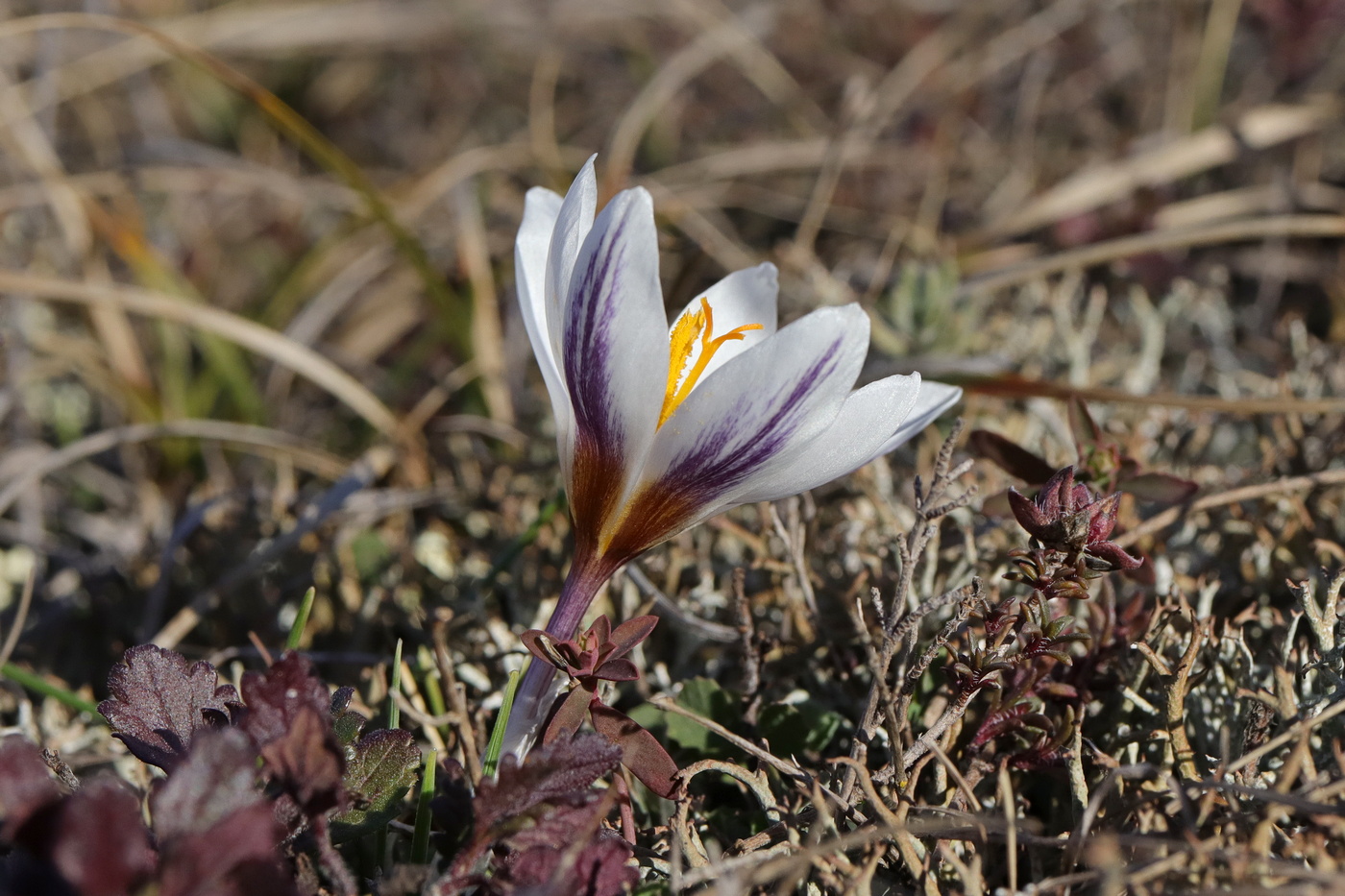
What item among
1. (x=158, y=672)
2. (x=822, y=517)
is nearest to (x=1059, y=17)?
(x=822, y=517)

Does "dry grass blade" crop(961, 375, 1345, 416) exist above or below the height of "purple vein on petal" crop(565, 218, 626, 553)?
below

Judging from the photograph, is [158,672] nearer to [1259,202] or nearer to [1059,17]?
[1259,202]

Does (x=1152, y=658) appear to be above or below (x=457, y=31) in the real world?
below

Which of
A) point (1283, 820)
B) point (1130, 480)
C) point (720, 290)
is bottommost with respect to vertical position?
point (1283, 820)

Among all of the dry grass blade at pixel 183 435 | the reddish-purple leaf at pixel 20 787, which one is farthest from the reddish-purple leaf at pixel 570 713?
the dry grass blade at pixel 183 435

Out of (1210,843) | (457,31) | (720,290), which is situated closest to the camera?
(1210,843)

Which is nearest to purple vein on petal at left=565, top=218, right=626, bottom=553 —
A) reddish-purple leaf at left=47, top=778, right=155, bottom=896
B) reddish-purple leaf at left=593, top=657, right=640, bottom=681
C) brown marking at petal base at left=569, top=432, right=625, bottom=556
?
brown marking at petal base at left=569, top=432, right=625, bottom=556

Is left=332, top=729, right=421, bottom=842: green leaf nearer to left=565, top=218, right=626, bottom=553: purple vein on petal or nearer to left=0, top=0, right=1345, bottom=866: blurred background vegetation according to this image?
left=565, top=218, right=626, bottom=553: purple vein on petal
